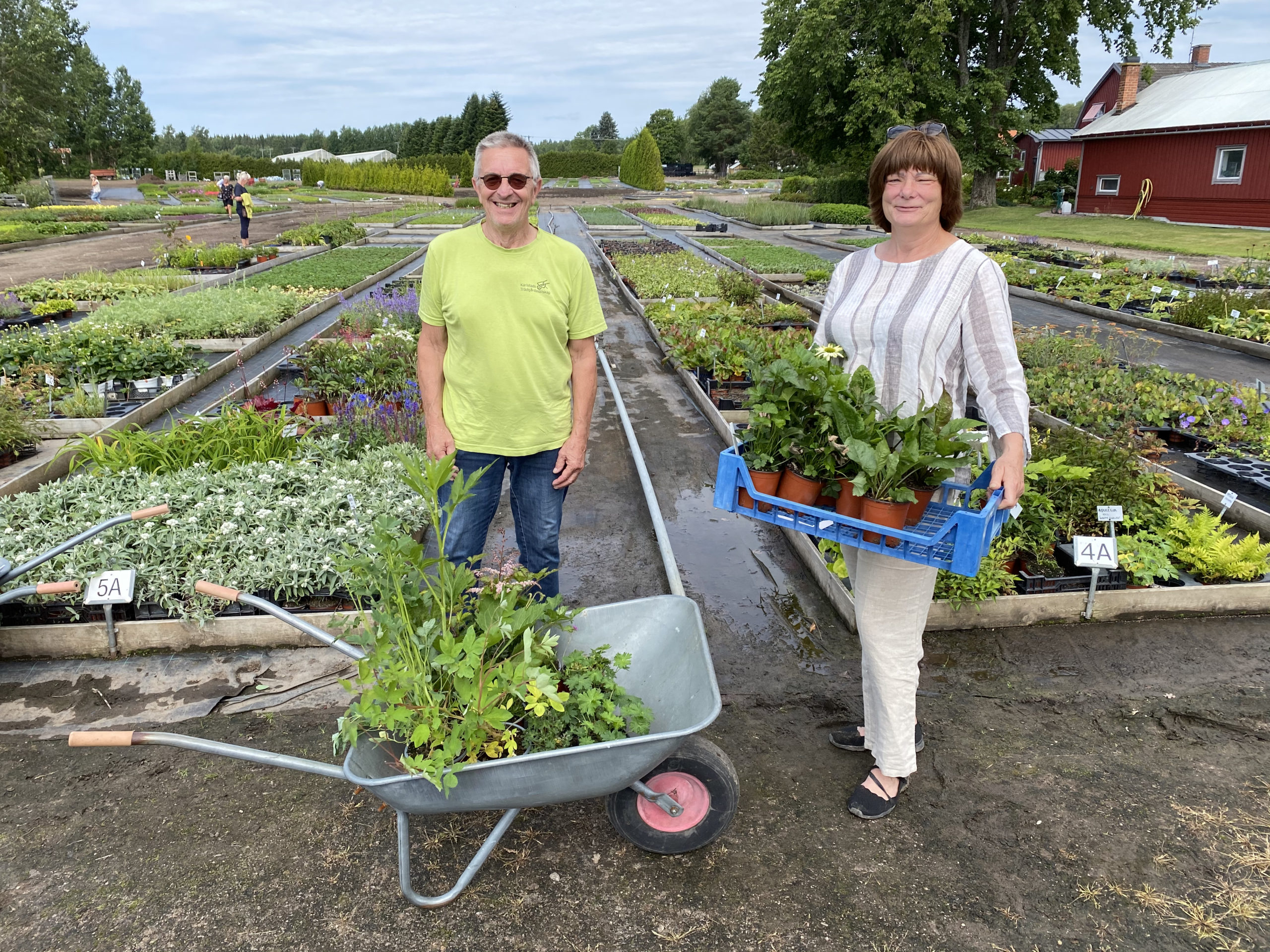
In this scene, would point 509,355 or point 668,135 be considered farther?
point 668,135

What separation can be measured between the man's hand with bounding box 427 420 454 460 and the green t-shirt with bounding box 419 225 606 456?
34 mm

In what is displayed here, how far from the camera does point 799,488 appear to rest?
8.36ft

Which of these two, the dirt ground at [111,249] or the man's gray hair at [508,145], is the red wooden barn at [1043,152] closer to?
the dirt ground at [111,249]

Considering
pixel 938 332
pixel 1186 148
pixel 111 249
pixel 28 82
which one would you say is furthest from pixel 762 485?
pixel 28 82

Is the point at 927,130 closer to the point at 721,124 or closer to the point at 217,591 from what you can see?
the point at 217,591

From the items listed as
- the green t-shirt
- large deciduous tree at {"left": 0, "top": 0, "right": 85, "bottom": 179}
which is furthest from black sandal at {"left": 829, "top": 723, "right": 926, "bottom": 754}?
large deciduous tree at {"left": 0, "top": 0, "right": 85, "bottom": 179}

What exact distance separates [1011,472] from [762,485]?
2.39 ft

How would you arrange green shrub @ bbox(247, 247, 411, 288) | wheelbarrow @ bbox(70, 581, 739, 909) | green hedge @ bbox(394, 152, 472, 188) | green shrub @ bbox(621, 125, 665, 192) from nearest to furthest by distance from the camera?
wheelbarrow @ bbox(70, 581, 739, 909) < green shrub @ bbox(247, 247, 411, 288) < green shrub @ bbox(621, 125, 665, 192) < green hedge @ bbox(394, 152, 472, 188)

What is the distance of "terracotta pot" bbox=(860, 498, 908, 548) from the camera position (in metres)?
2.36

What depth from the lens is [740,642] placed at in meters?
3.93

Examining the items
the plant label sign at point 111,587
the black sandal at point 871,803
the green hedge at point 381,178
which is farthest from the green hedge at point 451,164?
the black sandal at point 871,803

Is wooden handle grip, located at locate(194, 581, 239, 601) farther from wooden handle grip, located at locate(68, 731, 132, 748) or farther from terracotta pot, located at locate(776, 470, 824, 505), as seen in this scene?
terracotta pot, located at locate(776, 470, 824, 505)

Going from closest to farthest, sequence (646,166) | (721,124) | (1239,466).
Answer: (1239,466) < (646,166) < (721,124)

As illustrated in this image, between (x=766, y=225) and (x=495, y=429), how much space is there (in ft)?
89.6
